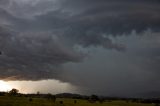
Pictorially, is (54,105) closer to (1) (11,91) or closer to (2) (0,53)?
(2) (0,53)

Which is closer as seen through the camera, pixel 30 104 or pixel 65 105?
pixel 30 104

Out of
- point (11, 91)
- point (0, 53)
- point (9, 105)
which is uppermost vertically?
point (0, 53)

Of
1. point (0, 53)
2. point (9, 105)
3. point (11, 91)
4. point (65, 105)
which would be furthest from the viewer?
point (11, 91)

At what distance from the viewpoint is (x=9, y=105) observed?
118m

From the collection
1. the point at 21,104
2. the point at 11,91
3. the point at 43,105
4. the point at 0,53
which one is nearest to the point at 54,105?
the point at 43,105

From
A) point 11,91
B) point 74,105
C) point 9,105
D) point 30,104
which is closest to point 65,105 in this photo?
point 74,105

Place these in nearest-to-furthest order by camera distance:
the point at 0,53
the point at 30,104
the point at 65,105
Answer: the point at 30,104
the point at 65,105
the point at 0,53

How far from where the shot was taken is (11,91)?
19438 cm

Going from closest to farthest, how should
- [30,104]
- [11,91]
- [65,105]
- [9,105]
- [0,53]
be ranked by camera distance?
[9,105]
[30,104]
[65,105]
[0,53]
[11,91]

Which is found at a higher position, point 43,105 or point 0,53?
point 0,53

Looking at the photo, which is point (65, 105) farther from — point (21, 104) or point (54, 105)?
point (21, 104)

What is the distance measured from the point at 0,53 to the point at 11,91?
159 feet

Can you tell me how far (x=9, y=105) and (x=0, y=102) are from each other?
576 centimetres

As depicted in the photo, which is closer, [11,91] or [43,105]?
[43,105]
